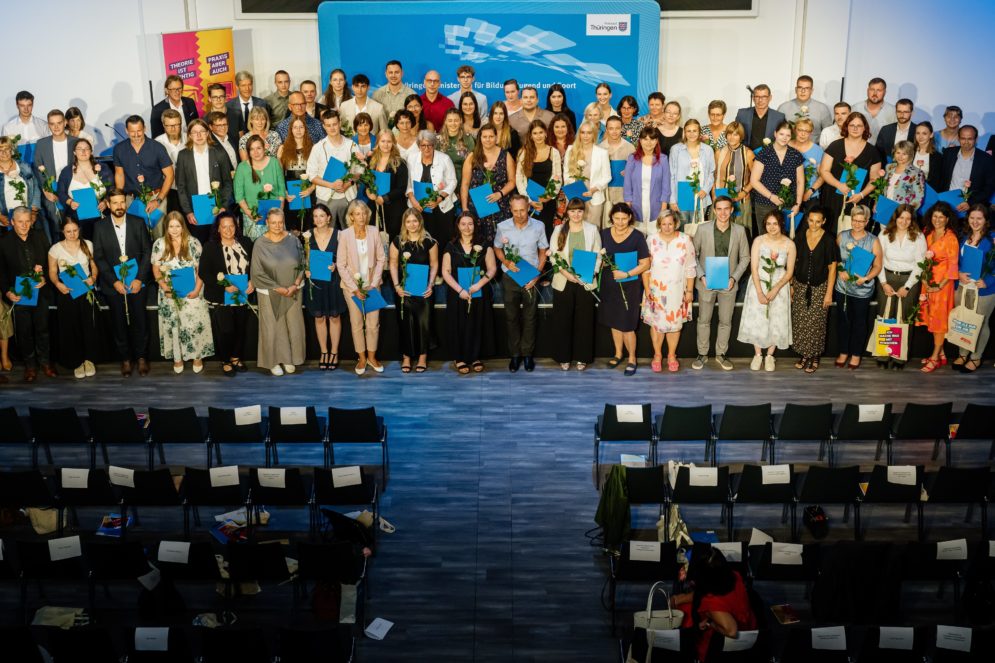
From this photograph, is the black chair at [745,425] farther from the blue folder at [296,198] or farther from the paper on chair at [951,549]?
the blue folder at [296,198]

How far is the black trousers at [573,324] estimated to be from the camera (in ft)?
33.1

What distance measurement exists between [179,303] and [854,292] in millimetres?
6593

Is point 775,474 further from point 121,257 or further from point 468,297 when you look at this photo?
point 121,257

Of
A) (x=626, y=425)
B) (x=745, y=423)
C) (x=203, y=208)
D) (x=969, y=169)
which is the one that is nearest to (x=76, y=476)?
(x=203, y=208)

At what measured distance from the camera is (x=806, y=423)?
26.5ft

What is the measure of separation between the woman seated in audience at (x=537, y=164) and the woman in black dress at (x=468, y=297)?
67 centimetres

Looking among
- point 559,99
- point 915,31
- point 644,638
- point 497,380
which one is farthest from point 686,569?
point 915,31

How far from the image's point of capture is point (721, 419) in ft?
26.9

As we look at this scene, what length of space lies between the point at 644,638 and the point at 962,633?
1.72 metres

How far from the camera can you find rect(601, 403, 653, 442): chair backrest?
789 cm

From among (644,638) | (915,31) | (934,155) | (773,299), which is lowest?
(644,638)

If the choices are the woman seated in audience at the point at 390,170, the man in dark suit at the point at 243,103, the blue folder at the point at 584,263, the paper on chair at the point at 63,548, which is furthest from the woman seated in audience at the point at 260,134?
the paper on chair at the point at 63,548

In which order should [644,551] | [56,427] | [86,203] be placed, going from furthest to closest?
[86,203], [56,427], [644,551]

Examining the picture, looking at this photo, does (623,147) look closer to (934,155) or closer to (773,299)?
(773,299)
